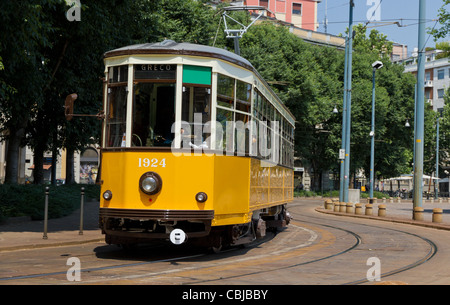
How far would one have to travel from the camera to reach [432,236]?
59.5 ft

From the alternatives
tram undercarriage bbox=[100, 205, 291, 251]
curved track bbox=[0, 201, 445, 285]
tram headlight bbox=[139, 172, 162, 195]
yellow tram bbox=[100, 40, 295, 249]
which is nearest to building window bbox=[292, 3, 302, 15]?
curved track bbox=[0, 201, 445, 285]

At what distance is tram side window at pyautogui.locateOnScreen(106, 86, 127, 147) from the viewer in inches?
411

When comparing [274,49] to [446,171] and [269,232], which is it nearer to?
[269,232]

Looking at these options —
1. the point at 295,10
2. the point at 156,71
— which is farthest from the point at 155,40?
the point at 295,10

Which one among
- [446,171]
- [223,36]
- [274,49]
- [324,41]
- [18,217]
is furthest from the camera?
[446,171]

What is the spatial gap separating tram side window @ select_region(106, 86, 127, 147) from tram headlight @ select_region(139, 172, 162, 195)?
786mm

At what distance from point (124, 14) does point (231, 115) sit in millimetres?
10574

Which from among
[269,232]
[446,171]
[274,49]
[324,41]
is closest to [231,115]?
[269,232]

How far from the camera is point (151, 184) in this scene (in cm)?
1009

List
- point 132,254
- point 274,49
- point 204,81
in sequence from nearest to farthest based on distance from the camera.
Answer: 1. point 204,81
2. point 132,254
3. point 274,49

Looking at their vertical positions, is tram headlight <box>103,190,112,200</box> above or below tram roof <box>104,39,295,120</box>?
below

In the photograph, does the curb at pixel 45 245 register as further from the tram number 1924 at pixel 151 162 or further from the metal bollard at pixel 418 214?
the metal bollard at pixel 418 214

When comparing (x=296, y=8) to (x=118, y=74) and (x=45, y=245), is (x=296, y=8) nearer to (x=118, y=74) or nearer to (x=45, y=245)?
(x=45, y=245)

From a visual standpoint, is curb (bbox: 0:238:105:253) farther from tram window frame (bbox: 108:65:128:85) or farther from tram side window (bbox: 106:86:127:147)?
tram window frame (bbox: 108:65:128:85)
